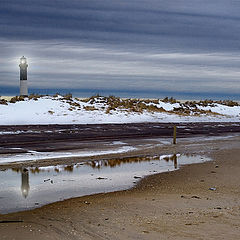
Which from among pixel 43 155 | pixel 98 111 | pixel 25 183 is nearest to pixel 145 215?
pixel 25 183

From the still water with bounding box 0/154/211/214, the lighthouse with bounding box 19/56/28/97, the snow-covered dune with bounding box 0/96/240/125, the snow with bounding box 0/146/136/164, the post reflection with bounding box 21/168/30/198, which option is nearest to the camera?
the still water with bounding box 0/154/211/214

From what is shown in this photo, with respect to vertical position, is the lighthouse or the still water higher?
the lighthouse

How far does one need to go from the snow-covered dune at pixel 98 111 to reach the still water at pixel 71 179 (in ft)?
63.6

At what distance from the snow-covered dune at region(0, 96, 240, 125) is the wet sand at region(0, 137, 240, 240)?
940 inches

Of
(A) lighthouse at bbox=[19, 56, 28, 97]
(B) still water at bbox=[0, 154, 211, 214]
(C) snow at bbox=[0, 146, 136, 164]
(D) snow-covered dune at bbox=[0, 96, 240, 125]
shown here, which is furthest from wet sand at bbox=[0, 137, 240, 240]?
(A) lighthouse at bbox=[19, 56, 28, 97]

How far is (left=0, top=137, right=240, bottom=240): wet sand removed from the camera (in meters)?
7.31

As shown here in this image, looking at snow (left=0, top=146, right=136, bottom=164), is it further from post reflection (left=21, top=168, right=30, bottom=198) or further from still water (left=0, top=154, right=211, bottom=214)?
post reflection (left=21, top=168, right=30, bottom=198)

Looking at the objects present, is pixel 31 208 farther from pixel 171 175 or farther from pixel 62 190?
pixel 171 175

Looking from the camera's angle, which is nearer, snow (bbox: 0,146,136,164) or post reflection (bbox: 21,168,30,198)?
post reflection (bbox: 21,168,30,198)

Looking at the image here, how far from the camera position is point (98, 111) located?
4012 centimetres

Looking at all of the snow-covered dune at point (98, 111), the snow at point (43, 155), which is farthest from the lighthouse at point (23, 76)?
the snow at point (43, 155)

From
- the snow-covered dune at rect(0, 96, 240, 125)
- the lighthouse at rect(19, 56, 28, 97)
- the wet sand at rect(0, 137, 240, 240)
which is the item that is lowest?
the snow-covered dune at rect(0, 96, 240, 125)

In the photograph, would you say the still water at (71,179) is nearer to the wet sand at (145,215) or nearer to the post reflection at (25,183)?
the post reflection at (25,183)

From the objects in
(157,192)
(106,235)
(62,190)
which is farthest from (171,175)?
(106,235)
